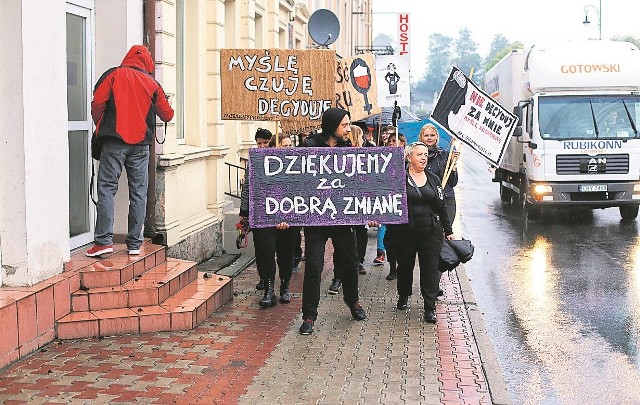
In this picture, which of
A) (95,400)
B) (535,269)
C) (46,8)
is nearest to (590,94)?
(535,269)

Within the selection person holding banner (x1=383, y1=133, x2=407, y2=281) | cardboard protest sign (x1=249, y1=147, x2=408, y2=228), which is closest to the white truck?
person holding banner (x1=383, y1=133, x2=407, y2=281)

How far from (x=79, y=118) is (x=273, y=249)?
7.72 feet

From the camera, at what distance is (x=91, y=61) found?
409 inches

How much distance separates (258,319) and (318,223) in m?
1.18

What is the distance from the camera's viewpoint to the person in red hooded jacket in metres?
9.18

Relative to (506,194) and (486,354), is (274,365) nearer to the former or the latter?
(486,354)

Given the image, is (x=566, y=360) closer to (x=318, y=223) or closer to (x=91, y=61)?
(x=318, y=223)

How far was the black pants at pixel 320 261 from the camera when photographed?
899 centimetres

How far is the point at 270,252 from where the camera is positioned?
33.4 feet

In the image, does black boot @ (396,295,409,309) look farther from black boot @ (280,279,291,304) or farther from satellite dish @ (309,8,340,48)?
satellite dish @ (309,8,340,48)

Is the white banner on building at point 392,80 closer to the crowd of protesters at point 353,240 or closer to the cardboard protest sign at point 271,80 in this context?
the cardboard protest sign at point 271,80

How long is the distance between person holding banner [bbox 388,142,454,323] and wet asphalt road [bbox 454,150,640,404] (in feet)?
2.38

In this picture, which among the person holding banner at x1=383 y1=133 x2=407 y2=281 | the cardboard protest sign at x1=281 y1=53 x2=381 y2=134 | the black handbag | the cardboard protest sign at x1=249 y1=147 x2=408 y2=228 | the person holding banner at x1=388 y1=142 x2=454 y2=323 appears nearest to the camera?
the cardboard protest sign at x1=249 y1=147 x2=408 y2=228

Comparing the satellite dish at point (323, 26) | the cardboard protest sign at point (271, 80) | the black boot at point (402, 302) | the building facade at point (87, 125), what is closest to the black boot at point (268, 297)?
the black boot at point (402, 302)
